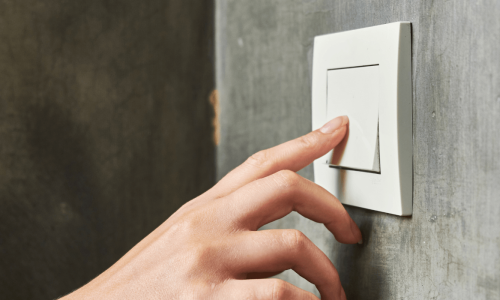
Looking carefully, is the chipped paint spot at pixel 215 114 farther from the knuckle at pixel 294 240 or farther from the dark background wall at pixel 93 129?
the knuckle at pixel 294 240

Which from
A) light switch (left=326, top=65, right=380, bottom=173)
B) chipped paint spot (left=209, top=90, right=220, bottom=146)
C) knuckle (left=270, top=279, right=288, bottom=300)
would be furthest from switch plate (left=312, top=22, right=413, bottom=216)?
chipped paint spot (left=209, top=90, right=220, bottom=146)

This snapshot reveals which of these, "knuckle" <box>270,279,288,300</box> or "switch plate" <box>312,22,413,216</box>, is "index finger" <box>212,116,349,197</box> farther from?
"knuckle" <box>270,279,288,300</box>

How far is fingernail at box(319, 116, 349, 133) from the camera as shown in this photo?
0.45 m

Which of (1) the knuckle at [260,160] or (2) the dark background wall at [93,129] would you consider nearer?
(1) the knuckle at [260,160]

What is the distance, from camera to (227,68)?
758mm

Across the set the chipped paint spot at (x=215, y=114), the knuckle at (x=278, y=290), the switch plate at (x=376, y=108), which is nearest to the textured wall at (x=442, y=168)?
the switch plate at (x=376, y=108)

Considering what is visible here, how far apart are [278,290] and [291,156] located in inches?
6.3

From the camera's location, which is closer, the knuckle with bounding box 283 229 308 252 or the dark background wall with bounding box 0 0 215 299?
the knuckle with bounding box 283 229 308 252

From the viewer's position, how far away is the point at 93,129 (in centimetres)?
73

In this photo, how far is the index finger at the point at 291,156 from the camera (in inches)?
17.6

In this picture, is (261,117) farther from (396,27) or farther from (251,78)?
(396,27)

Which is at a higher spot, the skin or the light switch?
the light switch

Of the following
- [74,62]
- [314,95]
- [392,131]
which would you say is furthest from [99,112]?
[392,131]

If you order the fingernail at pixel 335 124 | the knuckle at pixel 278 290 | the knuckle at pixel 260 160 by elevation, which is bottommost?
the knuckle at pixel 278 290
